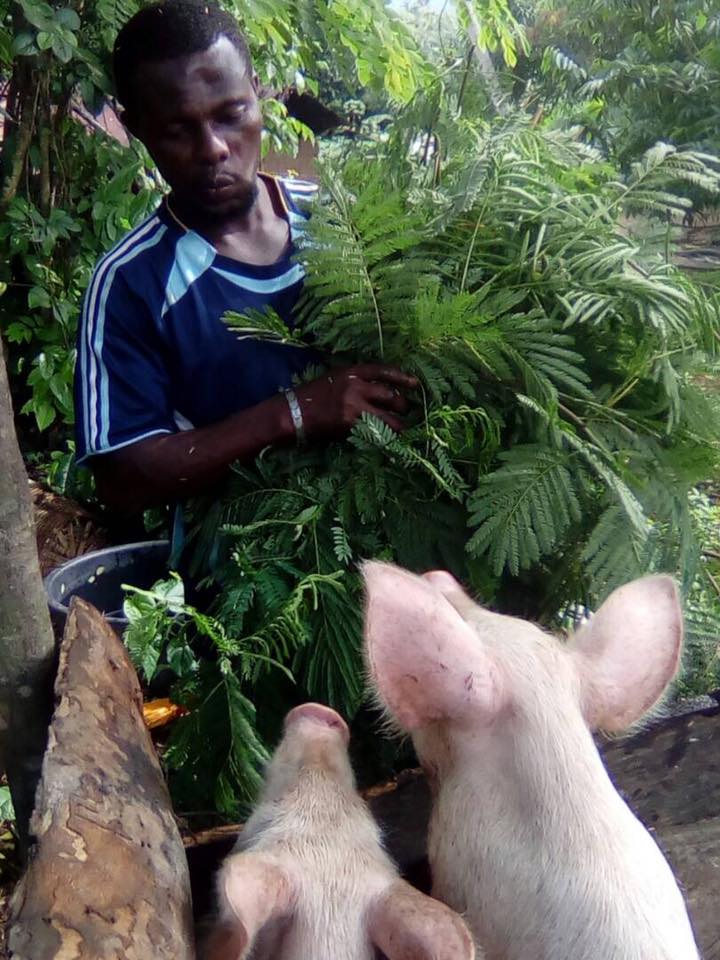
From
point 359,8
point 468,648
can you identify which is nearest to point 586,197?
point 468,648

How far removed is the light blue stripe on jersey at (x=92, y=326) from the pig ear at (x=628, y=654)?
1.24m

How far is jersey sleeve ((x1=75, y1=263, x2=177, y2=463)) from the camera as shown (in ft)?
7.07

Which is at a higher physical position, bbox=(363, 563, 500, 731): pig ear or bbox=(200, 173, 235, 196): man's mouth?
bbox=(200, 173, 235, 196): man's mouth

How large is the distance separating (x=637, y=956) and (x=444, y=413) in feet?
3.26

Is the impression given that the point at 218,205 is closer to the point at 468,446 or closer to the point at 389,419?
the point at 389,419

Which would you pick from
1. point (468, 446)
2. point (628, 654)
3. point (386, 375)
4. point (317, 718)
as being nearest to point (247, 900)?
point (317, 718)

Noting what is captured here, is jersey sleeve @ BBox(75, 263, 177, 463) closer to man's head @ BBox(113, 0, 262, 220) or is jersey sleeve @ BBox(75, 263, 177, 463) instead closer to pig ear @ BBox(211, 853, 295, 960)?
man's head @ BBox(113, 0, 262, 220)

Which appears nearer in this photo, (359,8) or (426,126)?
(426,126)

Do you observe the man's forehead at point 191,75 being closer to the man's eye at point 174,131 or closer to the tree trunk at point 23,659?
the man's eye at point 174,131

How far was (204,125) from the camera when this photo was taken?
87.1 inches

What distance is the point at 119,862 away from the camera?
111cm

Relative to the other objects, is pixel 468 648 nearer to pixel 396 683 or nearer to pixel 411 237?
pixel 396 683

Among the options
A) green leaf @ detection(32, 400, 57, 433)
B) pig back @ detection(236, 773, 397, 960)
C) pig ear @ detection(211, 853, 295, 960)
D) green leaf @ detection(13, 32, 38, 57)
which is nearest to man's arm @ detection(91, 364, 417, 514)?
pig back @ detection(236, 773, 397, 960)

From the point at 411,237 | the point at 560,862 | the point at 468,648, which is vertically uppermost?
the point at 411,237
